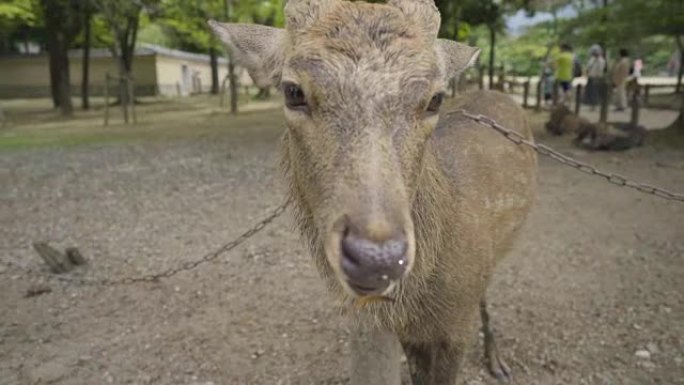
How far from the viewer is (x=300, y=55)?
7.17 feet

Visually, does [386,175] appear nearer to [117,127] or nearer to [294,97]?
[294,97]

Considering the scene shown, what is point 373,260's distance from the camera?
172 centimetres

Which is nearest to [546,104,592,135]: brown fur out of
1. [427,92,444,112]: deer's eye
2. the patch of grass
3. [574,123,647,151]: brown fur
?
[574,123,647,151]: brown fur

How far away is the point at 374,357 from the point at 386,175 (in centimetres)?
180

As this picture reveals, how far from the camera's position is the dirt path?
4184mm

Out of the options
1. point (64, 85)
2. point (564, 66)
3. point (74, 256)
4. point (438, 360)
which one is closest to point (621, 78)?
point (564, 66)

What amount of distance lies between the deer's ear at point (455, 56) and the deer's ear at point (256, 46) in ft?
2.51

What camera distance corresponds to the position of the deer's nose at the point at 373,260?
5.64 feet

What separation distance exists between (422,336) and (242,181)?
7382 millimetres

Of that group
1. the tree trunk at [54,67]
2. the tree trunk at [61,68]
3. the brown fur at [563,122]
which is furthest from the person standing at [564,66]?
the tree trunk at [54,67]

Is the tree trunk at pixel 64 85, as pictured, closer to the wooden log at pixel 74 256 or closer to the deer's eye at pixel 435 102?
the wooden log at pixel 74 256

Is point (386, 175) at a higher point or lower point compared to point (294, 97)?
lower

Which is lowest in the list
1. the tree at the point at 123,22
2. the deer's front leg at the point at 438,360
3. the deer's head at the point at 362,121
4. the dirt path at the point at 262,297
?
the dirt path at the point at 262,297

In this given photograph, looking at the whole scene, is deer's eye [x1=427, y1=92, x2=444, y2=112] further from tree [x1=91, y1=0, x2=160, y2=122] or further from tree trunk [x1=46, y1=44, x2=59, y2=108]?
tree trunk [x1=46, y1=44, x2=59, y2=108]
